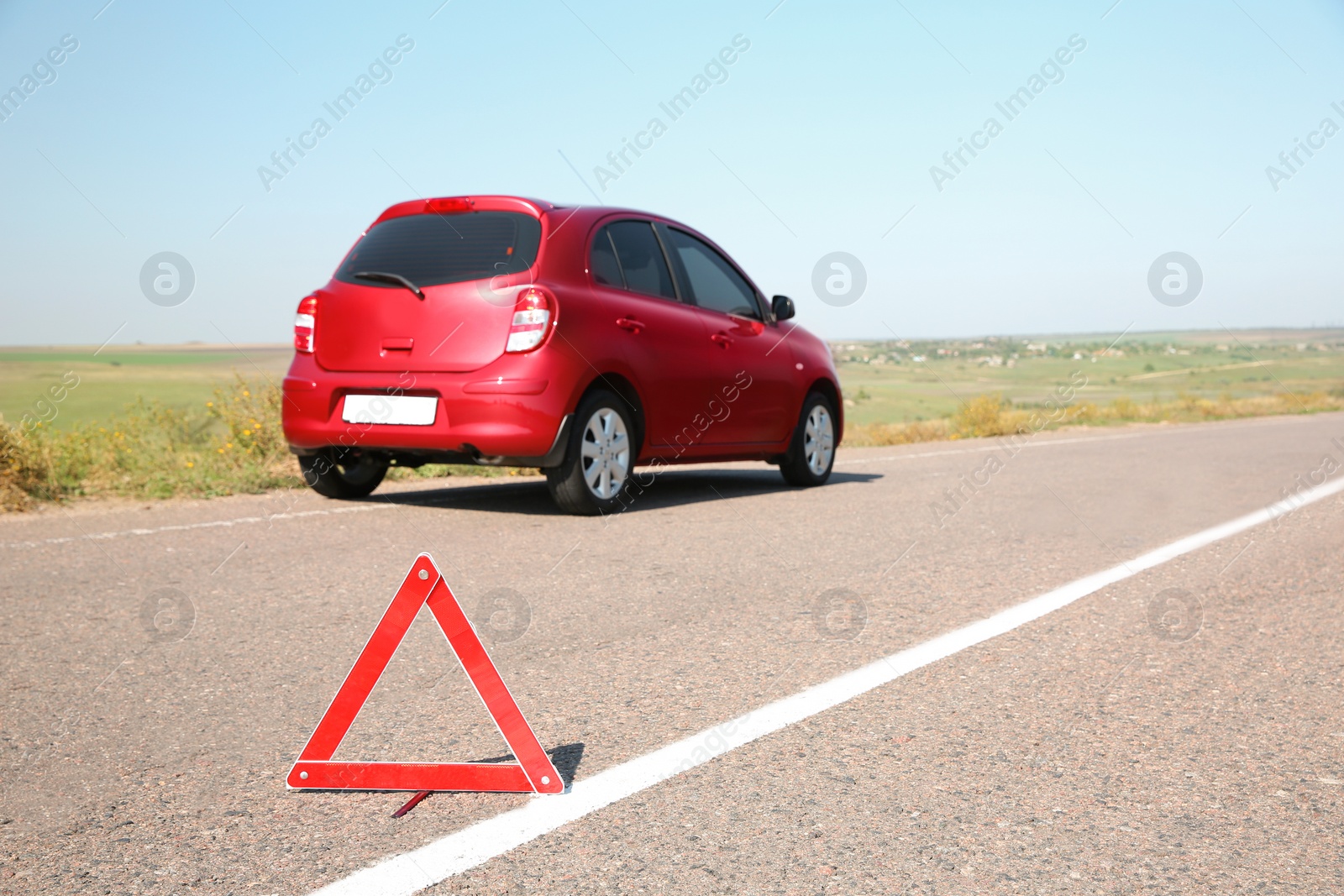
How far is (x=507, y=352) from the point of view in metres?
7.02

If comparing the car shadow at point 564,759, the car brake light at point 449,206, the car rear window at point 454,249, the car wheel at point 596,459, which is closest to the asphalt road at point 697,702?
the car shadow at point 564,759

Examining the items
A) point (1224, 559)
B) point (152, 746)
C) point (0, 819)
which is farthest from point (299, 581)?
point (1224, 559)

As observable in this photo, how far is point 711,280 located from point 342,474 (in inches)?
119

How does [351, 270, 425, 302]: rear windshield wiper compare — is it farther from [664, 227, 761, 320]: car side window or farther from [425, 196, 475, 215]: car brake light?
[664, 227, 761, 320]: car side window

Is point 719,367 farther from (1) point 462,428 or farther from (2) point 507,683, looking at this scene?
(2) point 507,683

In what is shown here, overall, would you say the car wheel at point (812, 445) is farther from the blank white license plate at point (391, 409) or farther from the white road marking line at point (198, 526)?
the blank white license plate at point (391, 409)

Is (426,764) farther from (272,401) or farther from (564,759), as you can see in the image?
(272,401)

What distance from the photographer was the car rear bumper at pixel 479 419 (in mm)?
6992

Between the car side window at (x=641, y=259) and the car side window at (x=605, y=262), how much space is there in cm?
5

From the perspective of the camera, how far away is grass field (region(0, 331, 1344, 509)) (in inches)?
362

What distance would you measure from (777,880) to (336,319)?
230 inches

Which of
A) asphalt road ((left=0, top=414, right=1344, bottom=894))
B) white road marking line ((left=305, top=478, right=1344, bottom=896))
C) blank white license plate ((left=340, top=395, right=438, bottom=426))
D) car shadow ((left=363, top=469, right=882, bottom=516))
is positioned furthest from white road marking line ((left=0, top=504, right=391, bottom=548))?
white road marking line ((left=305, top=478, right=1344, bottom=896))

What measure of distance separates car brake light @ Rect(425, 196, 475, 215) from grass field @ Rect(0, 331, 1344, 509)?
9.70 ft

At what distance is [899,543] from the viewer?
688 cm
